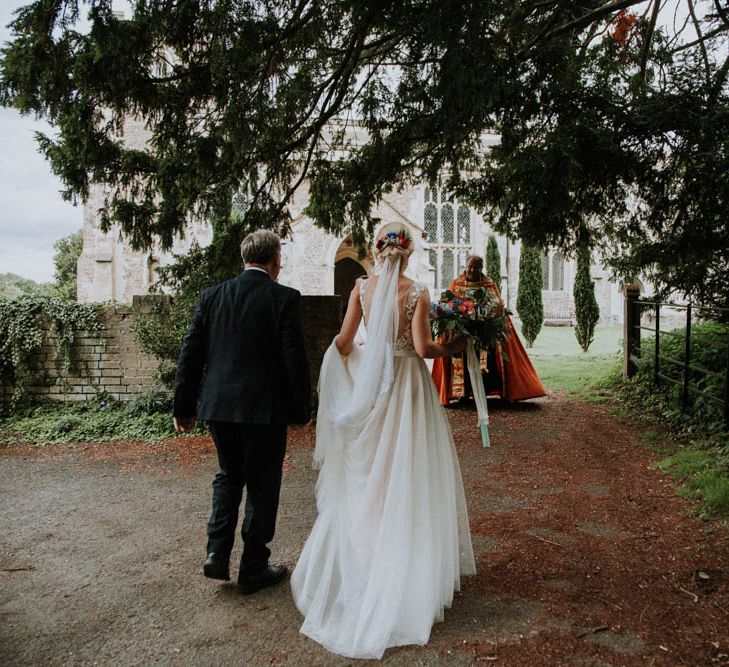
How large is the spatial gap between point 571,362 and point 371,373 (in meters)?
12.7

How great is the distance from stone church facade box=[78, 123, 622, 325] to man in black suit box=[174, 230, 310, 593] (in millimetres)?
18711

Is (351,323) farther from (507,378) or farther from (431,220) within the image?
(431,220)

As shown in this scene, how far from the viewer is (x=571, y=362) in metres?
14.9

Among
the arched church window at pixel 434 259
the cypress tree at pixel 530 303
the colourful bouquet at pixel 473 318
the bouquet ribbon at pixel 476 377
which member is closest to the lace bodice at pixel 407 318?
the colourful bouquet at pixel 473 318

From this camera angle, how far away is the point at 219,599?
3.39 m

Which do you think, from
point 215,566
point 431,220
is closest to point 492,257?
point 431,220

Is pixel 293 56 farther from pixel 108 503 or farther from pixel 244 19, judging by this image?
pixel 108 503

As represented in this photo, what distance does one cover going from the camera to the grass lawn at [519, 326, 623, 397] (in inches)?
449

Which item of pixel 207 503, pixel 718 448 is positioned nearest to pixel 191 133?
pixel 207 503

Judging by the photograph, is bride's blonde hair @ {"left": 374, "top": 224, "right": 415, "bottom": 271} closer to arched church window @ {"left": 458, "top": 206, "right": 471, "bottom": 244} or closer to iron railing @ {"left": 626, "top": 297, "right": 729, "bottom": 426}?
iron railing @ {"left": 626, "top": 297, "right": 729, "bottom": 426}

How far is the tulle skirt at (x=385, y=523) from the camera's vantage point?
2.96m

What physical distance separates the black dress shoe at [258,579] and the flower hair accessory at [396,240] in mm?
2048

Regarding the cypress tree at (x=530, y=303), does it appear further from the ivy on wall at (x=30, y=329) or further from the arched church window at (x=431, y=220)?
the ivy on wall at (x=30, y=329)

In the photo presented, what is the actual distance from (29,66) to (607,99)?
5146 mm
